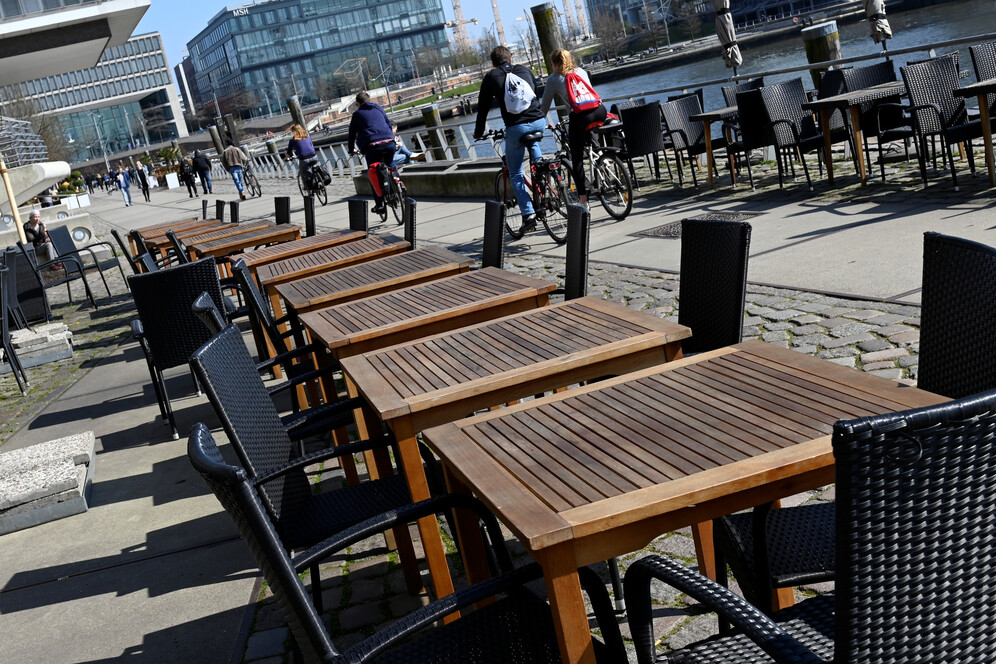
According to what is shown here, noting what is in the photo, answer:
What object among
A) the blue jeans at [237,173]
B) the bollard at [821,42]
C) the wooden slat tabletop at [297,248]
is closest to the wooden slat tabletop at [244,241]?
the wooden slat tabletop at [297,248]

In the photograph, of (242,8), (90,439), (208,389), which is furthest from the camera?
(242,8)

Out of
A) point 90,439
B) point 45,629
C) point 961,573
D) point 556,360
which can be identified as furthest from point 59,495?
point 961,573

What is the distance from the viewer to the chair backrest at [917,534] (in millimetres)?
1377

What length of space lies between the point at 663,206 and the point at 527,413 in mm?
8501

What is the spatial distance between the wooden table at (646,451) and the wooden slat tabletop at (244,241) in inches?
269

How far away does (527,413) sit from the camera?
8.87 ft

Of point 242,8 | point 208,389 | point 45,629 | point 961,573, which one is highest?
point 242,8

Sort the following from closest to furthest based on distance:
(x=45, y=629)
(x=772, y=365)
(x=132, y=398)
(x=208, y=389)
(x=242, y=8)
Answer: (x=772, y=365) → (x=208, y=389) → (x=45, y=629) → (x=132, y=398) → (x=242, y=8)

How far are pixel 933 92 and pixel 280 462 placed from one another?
7.18 metres

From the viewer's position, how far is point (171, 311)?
6348 millimetres

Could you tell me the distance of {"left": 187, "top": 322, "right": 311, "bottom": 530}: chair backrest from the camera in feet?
9.75

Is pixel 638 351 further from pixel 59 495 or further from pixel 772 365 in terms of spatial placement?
pixel 59 495

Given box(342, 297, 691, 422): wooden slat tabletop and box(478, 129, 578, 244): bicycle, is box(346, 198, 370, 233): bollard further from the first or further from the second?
box(342, 297, 691, 422): wooden slat tabletop

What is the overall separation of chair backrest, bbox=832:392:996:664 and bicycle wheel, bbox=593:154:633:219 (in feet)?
28.9
